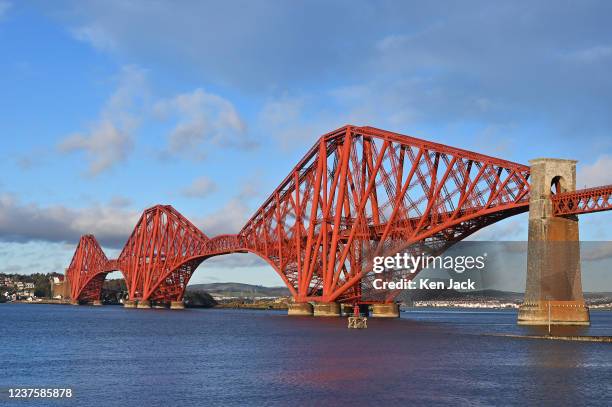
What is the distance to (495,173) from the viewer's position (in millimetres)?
90938

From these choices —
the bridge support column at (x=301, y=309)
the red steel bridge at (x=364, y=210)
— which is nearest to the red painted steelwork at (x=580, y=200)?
the red steel bridge at (x=364, y=210)

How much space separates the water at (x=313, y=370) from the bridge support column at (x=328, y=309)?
3613cm

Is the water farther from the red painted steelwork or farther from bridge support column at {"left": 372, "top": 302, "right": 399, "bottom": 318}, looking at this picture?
bridge support column at {"left": 372, "top": 302, "right": 399, "bottom": 318}

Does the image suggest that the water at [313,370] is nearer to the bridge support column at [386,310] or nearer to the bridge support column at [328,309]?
the bridge support column at [328,309]

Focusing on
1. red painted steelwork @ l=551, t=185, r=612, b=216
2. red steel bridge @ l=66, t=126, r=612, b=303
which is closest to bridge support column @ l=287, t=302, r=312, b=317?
red steel bridge @ l=66, t=126, r=612, b=303

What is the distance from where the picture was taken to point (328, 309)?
115m

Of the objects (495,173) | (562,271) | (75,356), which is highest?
(495,173)

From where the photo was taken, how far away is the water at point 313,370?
38.3 meters

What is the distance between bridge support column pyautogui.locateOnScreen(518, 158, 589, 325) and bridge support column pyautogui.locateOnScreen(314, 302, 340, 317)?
120ft

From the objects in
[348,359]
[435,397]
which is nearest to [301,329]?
[348,359]

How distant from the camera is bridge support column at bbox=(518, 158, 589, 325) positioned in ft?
258

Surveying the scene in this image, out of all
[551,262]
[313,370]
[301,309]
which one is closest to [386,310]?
[301,309]

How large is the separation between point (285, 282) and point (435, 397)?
88.6 m

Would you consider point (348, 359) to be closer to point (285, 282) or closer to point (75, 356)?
point (75, 356)
